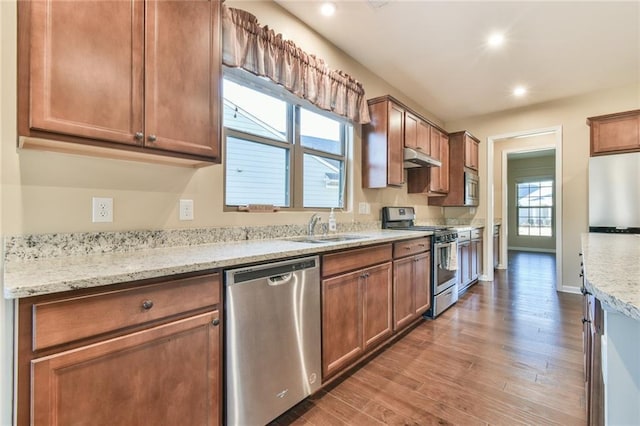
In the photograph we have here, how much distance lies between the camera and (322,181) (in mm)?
2957

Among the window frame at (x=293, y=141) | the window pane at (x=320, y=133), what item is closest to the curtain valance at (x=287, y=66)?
the window frame at (x=293, y=141)

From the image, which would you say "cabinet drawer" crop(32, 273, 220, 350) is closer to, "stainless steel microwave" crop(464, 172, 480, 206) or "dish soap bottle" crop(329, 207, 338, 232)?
"dish soap bottle" crop(329, 207, 338, 232)

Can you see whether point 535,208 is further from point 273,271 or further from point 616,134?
point 273,271

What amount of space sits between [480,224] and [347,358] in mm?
3908

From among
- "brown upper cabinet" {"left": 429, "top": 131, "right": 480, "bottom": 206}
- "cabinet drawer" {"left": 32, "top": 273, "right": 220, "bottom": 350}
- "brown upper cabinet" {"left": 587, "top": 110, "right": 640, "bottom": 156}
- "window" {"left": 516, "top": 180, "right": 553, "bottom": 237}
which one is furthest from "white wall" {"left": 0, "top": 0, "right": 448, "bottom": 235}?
"window" {"left": 516, "top": 180, "right": 553, "bottom": 237}

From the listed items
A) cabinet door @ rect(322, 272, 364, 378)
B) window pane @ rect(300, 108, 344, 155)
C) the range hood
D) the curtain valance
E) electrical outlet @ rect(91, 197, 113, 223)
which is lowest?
cabinet door @ rect(322, 272, 364, 378)

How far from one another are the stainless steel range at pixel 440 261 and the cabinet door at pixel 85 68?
2.83 m

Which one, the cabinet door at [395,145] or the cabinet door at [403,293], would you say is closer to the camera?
the cabinet door at [403,293]

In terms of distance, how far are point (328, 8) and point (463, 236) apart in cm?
306

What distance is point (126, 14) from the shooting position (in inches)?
49.9

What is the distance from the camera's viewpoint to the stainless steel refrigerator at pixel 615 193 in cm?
340

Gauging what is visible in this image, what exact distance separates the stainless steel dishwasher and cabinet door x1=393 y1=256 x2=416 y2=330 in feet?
3.28

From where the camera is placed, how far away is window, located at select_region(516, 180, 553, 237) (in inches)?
323

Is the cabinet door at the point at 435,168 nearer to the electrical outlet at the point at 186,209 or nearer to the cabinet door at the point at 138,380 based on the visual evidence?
the electrical outlet at the point at 186,209
